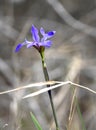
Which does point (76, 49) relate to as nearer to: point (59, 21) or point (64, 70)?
point (64, 70)

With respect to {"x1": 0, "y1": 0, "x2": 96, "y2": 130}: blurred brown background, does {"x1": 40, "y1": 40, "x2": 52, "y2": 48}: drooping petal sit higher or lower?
lower

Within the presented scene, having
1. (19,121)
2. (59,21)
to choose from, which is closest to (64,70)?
(59,21)

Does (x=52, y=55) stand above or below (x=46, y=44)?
above

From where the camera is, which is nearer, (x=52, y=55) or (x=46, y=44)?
(x=46, y=44)

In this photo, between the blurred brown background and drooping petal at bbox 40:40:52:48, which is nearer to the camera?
drooping petal at bbox 40:40:52:48

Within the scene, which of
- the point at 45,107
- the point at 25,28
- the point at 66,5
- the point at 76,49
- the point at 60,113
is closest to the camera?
the point at 60,113

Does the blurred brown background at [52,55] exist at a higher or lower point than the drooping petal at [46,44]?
higher

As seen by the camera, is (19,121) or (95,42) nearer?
(19,121)

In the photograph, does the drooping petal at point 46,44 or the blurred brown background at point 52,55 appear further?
the blurred brown background at point 52,55
